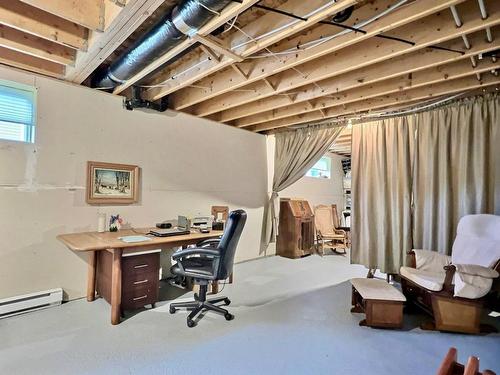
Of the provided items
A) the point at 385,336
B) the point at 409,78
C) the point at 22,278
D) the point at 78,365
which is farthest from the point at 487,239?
the point at 22,278

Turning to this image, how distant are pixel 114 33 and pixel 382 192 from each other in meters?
3.63

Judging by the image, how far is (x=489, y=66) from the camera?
8.31ft

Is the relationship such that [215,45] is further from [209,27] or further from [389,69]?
[389,69]

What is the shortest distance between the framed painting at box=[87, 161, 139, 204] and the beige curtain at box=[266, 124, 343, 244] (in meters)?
2.68

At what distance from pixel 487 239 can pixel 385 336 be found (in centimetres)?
150

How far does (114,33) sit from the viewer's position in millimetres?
2131

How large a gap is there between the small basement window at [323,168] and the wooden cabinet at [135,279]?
5.11 meters

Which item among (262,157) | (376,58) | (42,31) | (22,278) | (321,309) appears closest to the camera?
(42,31)

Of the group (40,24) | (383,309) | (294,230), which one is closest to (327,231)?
(294,230)

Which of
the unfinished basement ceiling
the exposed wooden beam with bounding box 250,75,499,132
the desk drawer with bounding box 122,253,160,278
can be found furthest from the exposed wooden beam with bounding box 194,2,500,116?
the desk drawer with bounding box 122,253,160,278

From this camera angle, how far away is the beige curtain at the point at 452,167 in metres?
3.13

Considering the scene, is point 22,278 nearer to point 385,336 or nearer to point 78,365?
point 78,365

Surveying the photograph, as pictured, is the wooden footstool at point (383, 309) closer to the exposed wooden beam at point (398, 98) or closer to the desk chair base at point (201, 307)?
the desk chair base at point (201, 307)

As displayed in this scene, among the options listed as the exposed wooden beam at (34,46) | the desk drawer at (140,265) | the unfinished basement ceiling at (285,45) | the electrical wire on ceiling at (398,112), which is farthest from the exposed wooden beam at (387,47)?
the desk drawer at (140,265)
